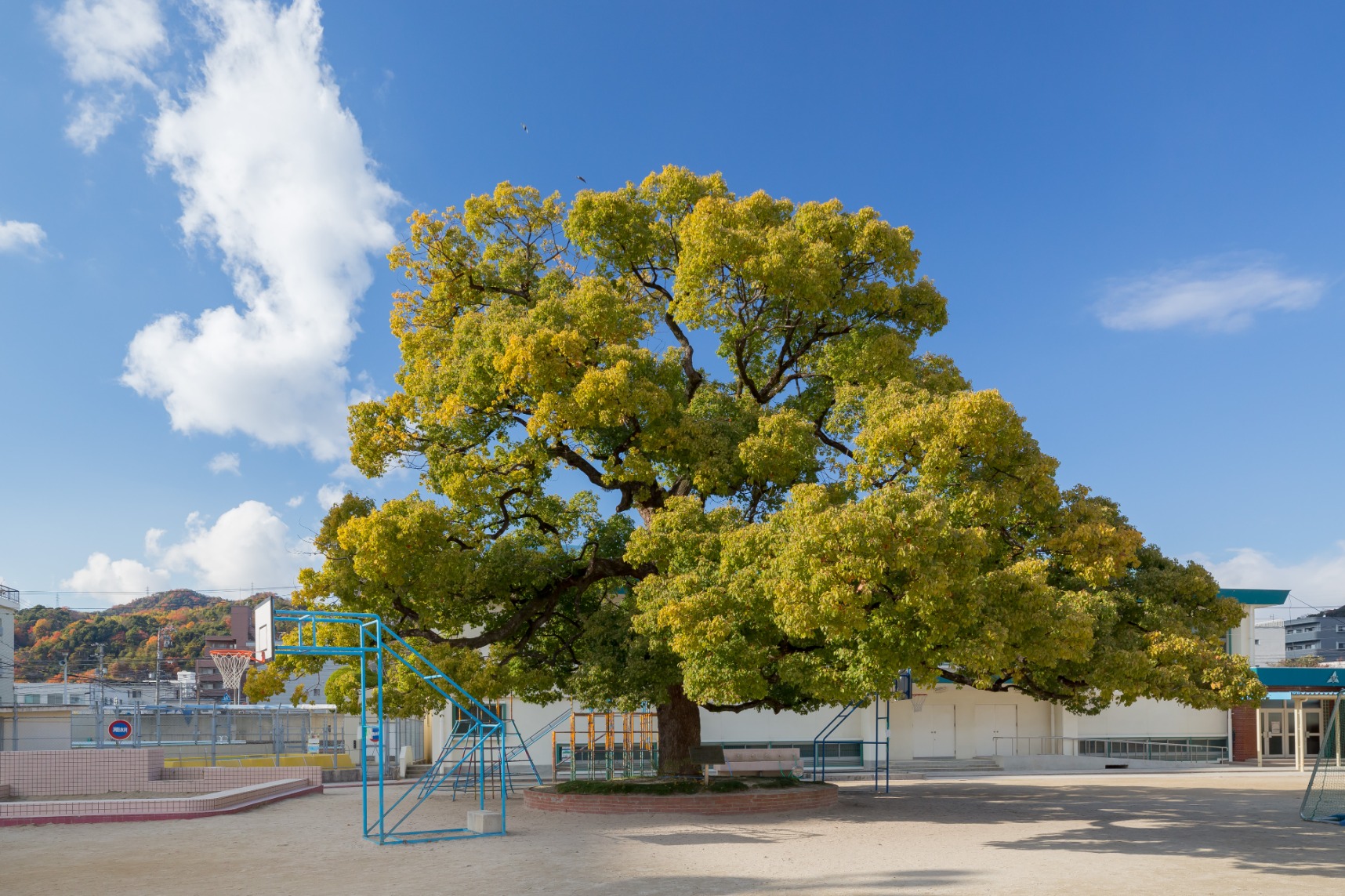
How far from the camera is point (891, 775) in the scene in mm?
29812

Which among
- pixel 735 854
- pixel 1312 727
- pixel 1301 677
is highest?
pixel 735 854

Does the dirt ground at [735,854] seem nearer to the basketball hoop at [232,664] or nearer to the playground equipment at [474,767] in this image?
the playground equipment at [474,767]

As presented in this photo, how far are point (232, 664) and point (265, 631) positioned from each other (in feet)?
185

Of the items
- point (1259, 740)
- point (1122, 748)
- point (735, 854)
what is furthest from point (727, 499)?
point (1259, 740)

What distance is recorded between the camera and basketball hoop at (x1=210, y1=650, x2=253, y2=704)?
62188mm

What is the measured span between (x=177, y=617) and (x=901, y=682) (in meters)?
66.4

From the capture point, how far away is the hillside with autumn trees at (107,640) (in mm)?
71500

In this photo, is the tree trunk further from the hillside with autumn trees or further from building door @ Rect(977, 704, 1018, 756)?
the hillside with autumn trees

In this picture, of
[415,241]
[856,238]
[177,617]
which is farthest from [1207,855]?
[177,617]

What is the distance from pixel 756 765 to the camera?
2569 cm

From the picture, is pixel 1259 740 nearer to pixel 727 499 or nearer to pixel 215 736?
pixel 727 499

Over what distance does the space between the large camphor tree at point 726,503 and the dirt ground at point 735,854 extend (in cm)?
218

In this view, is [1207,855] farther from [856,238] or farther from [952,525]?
[856,238]

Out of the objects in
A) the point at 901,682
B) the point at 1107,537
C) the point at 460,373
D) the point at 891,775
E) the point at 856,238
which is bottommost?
the point at 891,775
